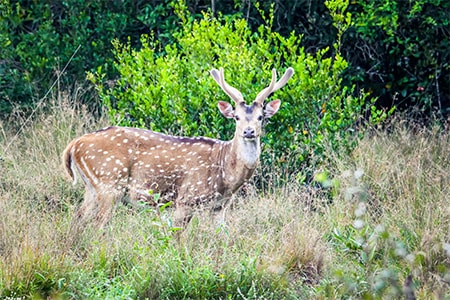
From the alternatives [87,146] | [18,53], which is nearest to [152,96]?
[87,146]

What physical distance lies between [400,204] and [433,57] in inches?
146

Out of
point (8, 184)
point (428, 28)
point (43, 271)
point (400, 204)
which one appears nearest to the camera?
point (43, 271)

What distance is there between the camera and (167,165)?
705 cm

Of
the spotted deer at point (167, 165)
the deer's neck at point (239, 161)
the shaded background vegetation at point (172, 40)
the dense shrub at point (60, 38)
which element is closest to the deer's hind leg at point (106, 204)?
the spotted deer at point (167, 165)

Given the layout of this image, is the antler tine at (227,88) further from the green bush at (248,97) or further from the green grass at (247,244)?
the green grass at (247,244)

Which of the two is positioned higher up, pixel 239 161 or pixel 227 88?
pixel 227 88

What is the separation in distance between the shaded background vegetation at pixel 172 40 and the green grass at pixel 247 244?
2.55 meters

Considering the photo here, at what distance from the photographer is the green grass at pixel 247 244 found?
5406 millimetres

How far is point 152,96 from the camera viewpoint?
8000mm

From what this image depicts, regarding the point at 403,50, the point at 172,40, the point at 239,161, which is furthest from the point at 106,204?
the point at 403,50

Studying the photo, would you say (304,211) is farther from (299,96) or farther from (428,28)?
(428,28)

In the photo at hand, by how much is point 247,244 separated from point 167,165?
1246mm

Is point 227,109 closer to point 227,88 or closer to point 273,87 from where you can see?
point 227,88

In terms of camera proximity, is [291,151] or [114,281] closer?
→ [114,281]
